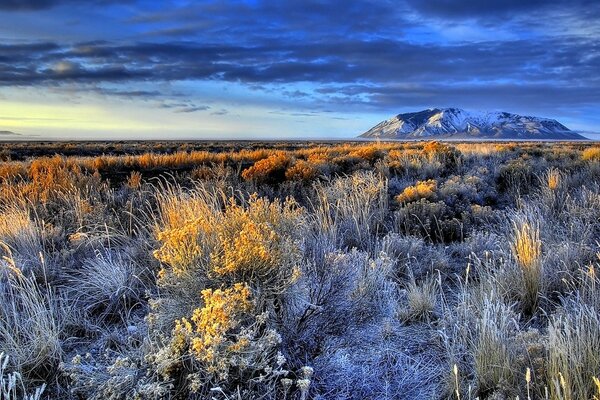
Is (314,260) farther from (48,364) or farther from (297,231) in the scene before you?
(48,364)

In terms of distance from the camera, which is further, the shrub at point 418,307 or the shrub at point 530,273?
the shrub at point 530,273

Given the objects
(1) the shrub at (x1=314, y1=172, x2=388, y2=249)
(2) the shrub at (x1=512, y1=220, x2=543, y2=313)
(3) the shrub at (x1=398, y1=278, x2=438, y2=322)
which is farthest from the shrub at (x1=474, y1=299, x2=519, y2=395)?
(1) the shrub at (x1=314, y1=172, x2=388, y2=249)

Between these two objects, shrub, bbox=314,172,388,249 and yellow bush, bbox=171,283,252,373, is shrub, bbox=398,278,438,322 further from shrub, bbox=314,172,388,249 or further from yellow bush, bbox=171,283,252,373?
yellow bush, bbox=171,283,252,373

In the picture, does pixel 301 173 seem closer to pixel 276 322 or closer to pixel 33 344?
pixel 276 322

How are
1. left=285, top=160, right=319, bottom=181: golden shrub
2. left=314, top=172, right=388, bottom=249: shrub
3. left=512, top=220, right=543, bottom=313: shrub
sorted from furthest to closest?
left=285, top=160, right=319, bottom=181: golden shrub < left=314, top=172, right=388, bottom=249: shrub < left=512, top=220, right=543, bottom=313: shrub

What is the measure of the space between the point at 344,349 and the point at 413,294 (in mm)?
1128

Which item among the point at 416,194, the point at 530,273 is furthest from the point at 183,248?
the point at 416,194

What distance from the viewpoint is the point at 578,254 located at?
521 centimetres

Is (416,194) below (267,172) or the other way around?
below

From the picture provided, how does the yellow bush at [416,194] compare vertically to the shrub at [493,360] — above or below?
above

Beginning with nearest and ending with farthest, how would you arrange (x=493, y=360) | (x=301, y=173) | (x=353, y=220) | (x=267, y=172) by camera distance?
(x=493, y=360) < (x=353, y=220) < (x=301, y=173) < (x=267, y=172)

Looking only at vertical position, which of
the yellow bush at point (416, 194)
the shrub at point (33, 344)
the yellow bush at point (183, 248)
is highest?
the yellow bush at point (183, 248)

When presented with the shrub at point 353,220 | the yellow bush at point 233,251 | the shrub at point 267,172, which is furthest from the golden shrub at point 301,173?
the yellow bush at point 233,251

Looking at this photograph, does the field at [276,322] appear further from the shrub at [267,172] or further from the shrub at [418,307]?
the shrub at [267,172]
